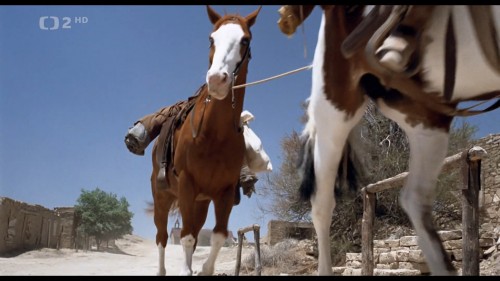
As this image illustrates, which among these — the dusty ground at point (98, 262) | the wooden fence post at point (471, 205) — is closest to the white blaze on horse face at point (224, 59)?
the wooden fence post at point (471, 205)

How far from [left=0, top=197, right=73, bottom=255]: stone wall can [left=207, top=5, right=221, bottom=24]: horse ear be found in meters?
21.8

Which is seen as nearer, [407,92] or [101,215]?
[407,92]

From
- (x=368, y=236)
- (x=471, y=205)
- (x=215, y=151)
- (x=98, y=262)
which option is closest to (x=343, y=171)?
(x=215, y=151)

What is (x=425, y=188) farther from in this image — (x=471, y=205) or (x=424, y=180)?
(x=471, y=205)

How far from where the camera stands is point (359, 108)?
108 inches

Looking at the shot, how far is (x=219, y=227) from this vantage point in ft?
15.2

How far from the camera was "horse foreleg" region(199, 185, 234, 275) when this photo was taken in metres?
4.55

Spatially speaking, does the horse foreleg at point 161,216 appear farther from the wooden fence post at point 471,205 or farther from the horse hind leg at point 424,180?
the horse hind leg at point 424,180

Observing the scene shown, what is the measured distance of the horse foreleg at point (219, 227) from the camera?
455 centimetres

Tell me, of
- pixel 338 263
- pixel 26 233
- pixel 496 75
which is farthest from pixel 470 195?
pixel 26 233

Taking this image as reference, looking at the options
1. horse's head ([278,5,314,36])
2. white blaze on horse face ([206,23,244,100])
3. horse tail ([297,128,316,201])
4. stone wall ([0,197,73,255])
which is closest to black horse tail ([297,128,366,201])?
horse tail ([297,128,316,201])

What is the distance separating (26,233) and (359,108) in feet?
89.0

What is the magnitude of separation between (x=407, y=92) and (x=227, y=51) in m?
2.06

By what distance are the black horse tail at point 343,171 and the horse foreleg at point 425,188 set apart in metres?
0.51
